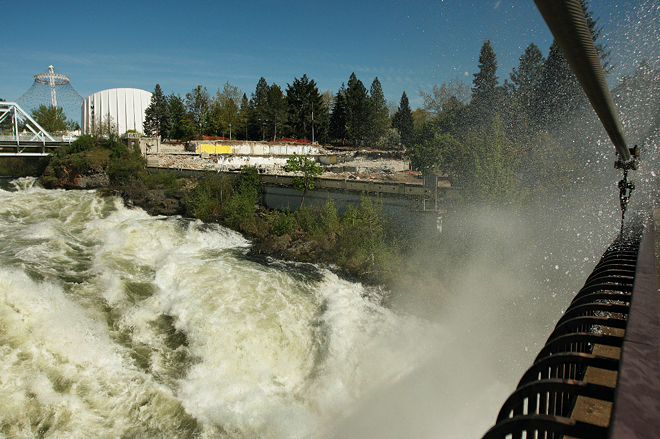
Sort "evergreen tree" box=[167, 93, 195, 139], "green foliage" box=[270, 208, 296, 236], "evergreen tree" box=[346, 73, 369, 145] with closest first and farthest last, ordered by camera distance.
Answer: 1. "green foliage" box=[270, 208, 296, 236]
2. "evergreen tree" box=[167, 93, 195, 139]
3. "evergreen tree" box=[346, 73, 369, 145]

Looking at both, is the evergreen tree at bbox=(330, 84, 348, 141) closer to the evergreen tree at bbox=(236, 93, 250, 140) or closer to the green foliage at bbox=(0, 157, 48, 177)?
the evergreen tree at bbox=(236, 93, 250, 140)

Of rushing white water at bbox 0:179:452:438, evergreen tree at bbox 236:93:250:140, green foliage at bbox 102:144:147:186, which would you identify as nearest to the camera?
rushing white water at bbox 0:179:452:438

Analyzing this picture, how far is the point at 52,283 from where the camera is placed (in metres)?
9.59

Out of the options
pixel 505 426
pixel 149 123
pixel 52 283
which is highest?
pixel 149 123

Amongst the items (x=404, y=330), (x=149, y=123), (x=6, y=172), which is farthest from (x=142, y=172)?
(x=149, y=123)

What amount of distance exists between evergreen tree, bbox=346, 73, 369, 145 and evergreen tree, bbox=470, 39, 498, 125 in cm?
2201

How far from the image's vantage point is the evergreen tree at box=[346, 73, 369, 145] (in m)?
56.6

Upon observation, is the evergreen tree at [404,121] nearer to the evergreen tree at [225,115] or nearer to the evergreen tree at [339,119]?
the evergreen tree at [339,119]

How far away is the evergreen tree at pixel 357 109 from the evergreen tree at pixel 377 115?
3.05 feet

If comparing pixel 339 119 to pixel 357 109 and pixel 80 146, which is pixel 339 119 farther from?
pixel 80 146

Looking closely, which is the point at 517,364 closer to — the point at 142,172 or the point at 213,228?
the point at 213,228

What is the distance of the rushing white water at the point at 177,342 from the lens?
679 cm

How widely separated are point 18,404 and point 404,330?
946 centimetres

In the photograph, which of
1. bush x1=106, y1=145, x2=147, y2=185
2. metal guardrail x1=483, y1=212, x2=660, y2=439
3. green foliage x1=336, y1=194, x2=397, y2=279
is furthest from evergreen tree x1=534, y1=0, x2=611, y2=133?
bush x1=106, y1=145, x2=147, y2=185
